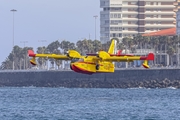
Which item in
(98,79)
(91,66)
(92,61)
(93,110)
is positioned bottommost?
(98,79)

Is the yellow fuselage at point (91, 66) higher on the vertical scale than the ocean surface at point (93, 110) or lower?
higher

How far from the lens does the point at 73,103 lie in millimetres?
101438

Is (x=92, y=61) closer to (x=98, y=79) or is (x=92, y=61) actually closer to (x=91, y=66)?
(x=91, y=66)

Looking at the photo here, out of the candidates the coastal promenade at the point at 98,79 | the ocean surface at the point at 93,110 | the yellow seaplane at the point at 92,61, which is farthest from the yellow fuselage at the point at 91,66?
the coastal promenade at the point at 98,79

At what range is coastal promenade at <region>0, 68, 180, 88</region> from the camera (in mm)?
167375

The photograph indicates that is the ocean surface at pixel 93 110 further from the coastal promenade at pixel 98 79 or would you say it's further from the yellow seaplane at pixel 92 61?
the coastal promenade at pixel 98 79

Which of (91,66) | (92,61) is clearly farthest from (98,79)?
(91,66)

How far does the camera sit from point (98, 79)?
17862cm

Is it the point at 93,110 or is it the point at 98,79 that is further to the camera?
the point at 98,79

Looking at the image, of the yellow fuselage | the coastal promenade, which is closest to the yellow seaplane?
the yellow fuselage

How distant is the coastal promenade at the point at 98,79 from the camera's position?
16738cm

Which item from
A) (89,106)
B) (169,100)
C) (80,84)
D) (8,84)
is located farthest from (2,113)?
(8,84)

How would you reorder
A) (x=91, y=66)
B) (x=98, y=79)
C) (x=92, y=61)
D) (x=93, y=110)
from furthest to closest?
(x=98, y=79) < (x=92, y=61) < (x=91, y=66) < (x=93, y=110)

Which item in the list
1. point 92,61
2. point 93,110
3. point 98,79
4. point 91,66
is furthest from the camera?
point 98,79
